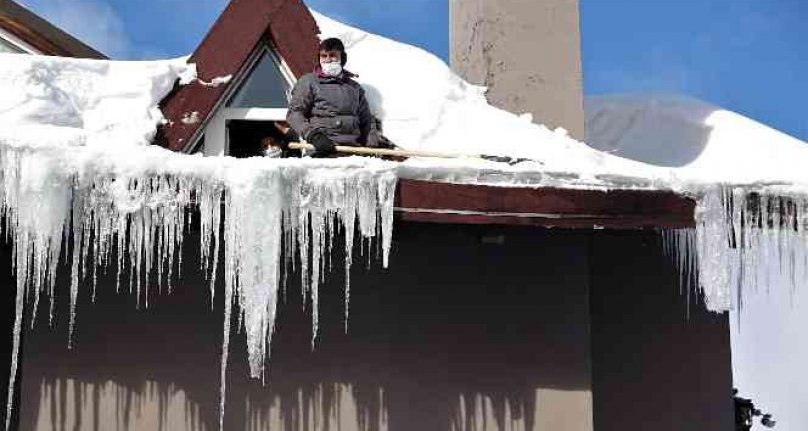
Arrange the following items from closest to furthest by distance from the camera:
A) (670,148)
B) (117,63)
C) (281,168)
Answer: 1. (281,168)
2. (117,63)
3. (670,148)

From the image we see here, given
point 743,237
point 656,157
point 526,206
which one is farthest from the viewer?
point 656,157

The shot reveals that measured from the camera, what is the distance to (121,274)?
4.38 metres

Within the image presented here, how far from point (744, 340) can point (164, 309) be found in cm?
822

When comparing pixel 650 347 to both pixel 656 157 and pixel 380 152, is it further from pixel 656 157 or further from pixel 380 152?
pixel 380 152

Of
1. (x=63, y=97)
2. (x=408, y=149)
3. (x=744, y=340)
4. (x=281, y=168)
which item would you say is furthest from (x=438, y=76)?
(x=744, y=340)

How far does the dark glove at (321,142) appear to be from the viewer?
4.23 m

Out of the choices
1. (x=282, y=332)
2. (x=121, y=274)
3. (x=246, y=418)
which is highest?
(x=121, y=274)

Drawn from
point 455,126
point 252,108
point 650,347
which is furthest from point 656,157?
point 252,108

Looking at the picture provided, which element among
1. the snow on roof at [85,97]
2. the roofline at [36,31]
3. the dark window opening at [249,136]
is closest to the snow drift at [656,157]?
the dark window opening at [249,136]

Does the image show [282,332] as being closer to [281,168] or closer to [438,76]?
[281,168]

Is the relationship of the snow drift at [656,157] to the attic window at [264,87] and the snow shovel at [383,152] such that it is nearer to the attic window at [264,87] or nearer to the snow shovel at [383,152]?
the snow shovel at [383,152]

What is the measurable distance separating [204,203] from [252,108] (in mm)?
1265

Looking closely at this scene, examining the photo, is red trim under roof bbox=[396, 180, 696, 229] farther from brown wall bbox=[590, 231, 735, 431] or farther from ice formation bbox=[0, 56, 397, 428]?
brown wall bbox=[590, 231, 735, 431]

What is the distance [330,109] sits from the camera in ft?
15.1
